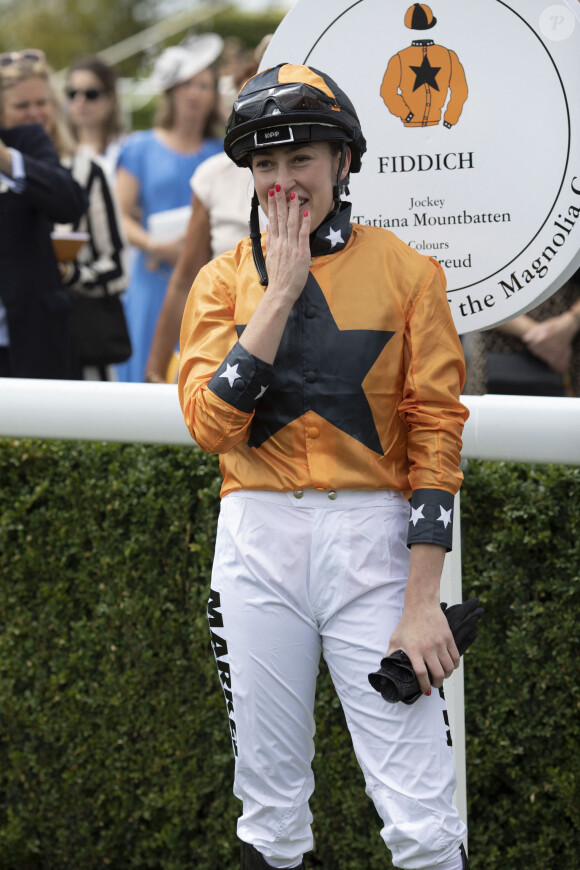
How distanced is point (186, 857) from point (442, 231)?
6.63 ft

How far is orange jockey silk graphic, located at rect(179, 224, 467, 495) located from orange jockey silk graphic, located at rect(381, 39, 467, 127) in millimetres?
496

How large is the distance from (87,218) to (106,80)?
1.08 meters

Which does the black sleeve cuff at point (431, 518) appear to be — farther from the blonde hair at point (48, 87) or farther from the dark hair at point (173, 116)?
the dark hair at point (173, 116)

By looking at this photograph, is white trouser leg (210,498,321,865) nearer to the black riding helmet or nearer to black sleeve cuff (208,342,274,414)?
black sleeve cuff (208,342,274,414)

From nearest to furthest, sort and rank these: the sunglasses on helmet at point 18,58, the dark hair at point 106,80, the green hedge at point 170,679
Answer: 1. the green hedge at point 170,679
2. the sunglasses on helmet at point 18,58
3. the dark hair at point 106,80

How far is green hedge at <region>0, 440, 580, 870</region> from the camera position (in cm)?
288

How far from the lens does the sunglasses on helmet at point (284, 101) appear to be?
1976 millimetres

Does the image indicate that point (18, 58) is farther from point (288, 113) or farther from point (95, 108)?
point (288, 113)

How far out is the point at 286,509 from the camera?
2100 mm

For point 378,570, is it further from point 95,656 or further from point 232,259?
point 95,656

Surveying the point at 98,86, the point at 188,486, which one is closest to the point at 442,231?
the point at 188,486

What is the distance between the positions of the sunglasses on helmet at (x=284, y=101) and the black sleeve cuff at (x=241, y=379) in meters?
0.43

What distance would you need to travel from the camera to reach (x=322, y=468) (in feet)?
6.81

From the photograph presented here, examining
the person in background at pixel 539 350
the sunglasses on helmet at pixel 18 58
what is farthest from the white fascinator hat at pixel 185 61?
the person in background at pixel 539 350
